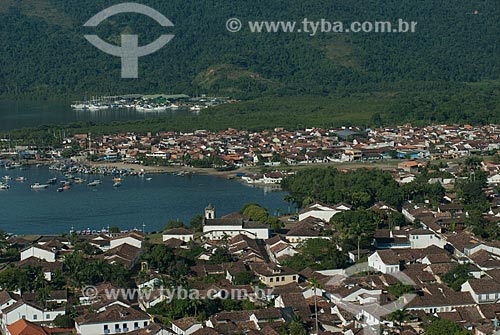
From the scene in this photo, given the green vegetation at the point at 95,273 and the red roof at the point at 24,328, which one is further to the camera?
the green vegetation at the point at 95,273

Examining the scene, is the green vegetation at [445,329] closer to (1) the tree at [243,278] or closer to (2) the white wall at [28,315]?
(1) the tree at [243,278]

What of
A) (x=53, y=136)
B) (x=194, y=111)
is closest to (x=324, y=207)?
(x=53, y=136)

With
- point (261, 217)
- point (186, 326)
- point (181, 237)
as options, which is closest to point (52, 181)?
point (261, 217)

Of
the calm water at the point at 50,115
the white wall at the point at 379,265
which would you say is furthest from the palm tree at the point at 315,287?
the calm water at the point at 50,115

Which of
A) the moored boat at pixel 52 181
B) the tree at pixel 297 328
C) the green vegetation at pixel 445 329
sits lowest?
the moored boat at pixel 52 181

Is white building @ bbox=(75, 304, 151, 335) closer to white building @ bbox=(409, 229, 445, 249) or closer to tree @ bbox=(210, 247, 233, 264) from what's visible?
tree @ bbox=(210, 247, 233, 264)

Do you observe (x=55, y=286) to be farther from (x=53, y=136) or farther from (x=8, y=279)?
(x=53, y=136)
